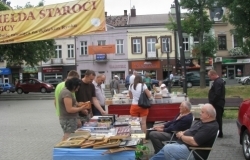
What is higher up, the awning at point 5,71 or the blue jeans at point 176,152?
the awning at point 5,71

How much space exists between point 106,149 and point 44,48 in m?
29.7

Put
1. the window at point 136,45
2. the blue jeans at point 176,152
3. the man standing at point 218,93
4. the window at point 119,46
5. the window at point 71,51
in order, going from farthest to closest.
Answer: the window at point 71,51, the window at point 119,46, the window at point 136,45, the man standing at point 218,93, the blue jeans at point 176,152

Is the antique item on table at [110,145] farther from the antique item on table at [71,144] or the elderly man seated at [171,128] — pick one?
the elderly man seated at [171,128]

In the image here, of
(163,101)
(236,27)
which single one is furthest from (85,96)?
(236,27)

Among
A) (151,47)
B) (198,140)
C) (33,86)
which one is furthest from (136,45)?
(198,140)

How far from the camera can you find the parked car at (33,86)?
36.9 m

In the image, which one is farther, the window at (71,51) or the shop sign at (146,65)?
the window at (71,51)

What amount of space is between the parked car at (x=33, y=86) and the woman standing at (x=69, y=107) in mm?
30747

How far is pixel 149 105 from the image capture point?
9.48 m

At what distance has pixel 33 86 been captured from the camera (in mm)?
37344

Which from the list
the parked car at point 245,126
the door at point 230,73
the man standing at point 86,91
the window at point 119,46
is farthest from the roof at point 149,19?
the parked car at point 245,126

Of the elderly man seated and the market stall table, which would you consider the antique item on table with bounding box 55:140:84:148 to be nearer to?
the market stall table

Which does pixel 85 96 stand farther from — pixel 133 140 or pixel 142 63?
pixel 142 63

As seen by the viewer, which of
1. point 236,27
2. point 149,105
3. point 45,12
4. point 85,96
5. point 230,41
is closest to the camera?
point 85,96
